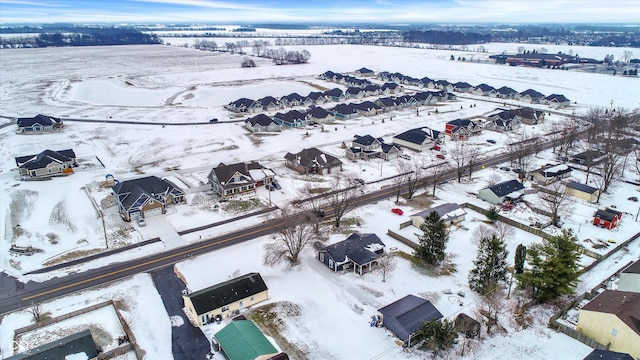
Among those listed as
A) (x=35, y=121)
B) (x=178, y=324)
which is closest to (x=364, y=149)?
(x=178, y=324)

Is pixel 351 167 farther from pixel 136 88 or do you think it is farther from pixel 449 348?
pixel 136 88

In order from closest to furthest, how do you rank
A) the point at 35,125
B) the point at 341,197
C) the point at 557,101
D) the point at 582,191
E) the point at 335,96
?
the point at 582,191 < the point at 341,197 < the point at 35,125 < the point at 557,101 < the point at 335,96

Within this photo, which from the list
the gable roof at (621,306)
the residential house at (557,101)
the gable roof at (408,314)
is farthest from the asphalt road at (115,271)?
the residential house at (557,101)

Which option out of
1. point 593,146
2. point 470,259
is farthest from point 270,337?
point 593,146

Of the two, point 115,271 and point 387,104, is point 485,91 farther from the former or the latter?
point 115,271

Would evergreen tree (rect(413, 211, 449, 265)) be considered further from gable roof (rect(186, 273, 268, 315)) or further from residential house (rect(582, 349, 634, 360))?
gable roof (rect(186, 273, 268, 315))
